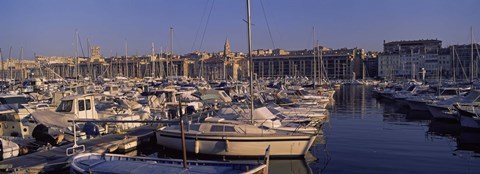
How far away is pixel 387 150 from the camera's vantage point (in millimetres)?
21109

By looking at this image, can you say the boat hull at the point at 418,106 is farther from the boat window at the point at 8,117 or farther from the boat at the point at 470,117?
the boat window at the point at 8,117

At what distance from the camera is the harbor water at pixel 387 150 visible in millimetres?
17516

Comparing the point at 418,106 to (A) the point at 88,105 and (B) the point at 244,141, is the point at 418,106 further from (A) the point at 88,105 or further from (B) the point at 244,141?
(A) the point at 88,105

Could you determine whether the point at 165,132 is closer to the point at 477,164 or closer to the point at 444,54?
the point at 477,164

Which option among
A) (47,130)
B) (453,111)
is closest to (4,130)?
(47,130)

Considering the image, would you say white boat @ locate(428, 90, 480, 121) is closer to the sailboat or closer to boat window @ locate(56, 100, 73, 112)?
the sailboat

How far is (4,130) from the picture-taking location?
21.9m

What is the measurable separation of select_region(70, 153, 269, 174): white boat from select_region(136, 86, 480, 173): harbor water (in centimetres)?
425

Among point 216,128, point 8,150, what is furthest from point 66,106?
point 216,128

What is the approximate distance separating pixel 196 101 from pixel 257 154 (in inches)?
721

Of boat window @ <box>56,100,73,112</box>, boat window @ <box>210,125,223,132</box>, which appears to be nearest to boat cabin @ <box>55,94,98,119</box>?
boat window @ <box>56,100,73,112</box>

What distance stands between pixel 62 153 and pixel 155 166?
18.7 ft

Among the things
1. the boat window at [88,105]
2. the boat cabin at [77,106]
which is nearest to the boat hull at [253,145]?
the boat cabin at [77,106]

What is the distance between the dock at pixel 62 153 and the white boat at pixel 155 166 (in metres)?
1.27
